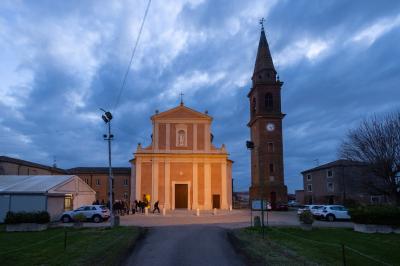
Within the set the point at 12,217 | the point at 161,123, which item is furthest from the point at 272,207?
the point at 12,217

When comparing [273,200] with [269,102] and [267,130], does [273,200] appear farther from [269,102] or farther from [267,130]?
[269,102]

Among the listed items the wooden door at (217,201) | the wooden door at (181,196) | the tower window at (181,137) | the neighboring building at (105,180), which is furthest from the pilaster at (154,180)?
the neighboring building at (105,180)

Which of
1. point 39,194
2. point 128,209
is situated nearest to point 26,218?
point 39,194

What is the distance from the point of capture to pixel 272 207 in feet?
166

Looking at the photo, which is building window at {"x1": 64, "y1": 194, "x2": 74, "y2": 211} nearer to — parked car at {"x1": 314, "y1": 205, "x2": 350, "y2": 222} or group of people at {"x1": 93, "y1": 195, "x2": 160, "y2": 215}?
group of people at {"x1": 93, "y1": 195, "x2": 160, "y2": 215}

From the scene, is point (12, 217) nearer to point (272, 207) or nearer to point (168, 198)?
point (168, 198)

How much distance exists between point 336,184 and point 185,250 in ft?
155

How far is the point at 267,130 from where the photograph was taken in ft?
176

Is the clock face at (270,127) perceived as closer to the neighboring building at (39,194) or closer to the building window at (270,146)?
the building window at (270,146)

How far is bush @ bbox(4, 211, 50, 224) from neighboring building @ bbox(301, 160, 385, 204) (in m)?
25.5

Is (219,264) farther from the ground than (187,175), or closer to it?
closer to it

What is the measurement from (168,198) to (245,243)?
2886cm

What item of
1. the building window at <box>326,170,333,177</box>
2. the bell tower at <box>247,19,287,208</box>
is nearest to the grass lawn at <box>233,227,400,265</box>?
the bell tower at <box>247,19,287,208</box>

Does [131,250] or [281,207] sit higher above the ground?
[131,250]
